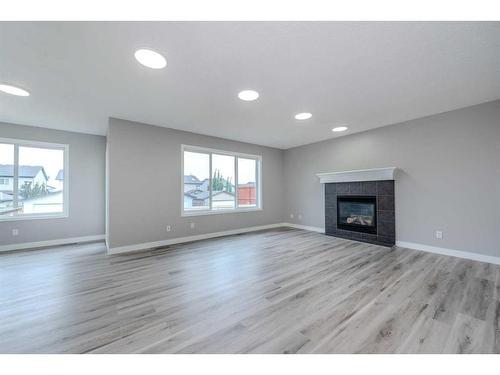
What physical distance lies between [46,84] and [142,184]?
1.87m

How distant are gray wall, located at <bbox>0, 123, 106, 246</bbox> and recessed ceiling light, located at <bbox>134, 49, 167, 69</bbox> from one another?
11.9 feet

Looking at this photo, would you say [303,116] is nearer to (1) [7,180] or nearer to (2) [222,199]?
(2) [222,199]

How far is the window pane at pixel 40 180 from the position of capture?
3914 millimetres

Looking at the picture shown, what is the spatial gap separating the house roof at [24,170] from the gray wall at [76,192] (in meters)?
0.52

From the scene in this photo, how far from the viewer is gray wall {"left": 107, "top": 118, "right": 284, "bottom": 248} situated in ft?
11.4

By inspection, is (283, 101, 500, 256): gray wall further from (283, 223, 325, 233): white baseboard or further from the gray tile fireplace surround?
(283, 223, 325, 233): white baseboard

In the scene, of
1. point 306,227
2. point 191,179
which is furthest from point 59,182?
point 306,227

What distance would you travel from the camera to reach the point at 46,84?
7.80ft

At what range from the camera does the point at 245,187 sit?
5.46 meters

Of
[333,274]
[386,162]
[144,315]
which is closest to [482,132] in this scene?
[386,162]

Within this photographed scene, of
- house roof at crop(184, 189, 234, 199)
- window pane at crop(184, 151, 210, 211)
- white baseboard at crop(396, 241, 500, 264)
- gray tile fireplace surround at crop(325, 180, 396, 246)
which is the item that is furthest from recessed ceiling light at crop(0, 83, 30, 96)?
white baseboard at crop(396, 241, 500, 264)

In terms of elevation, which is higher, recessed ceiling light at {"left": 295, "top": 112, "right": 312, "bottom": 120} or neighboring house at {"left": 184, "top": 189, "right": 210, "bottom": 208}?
recessed ceiling light at {"left": 295, "top": 112, "right": 312, "bottom": 120}

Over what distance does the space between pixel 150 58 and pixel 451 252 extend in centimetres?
499
